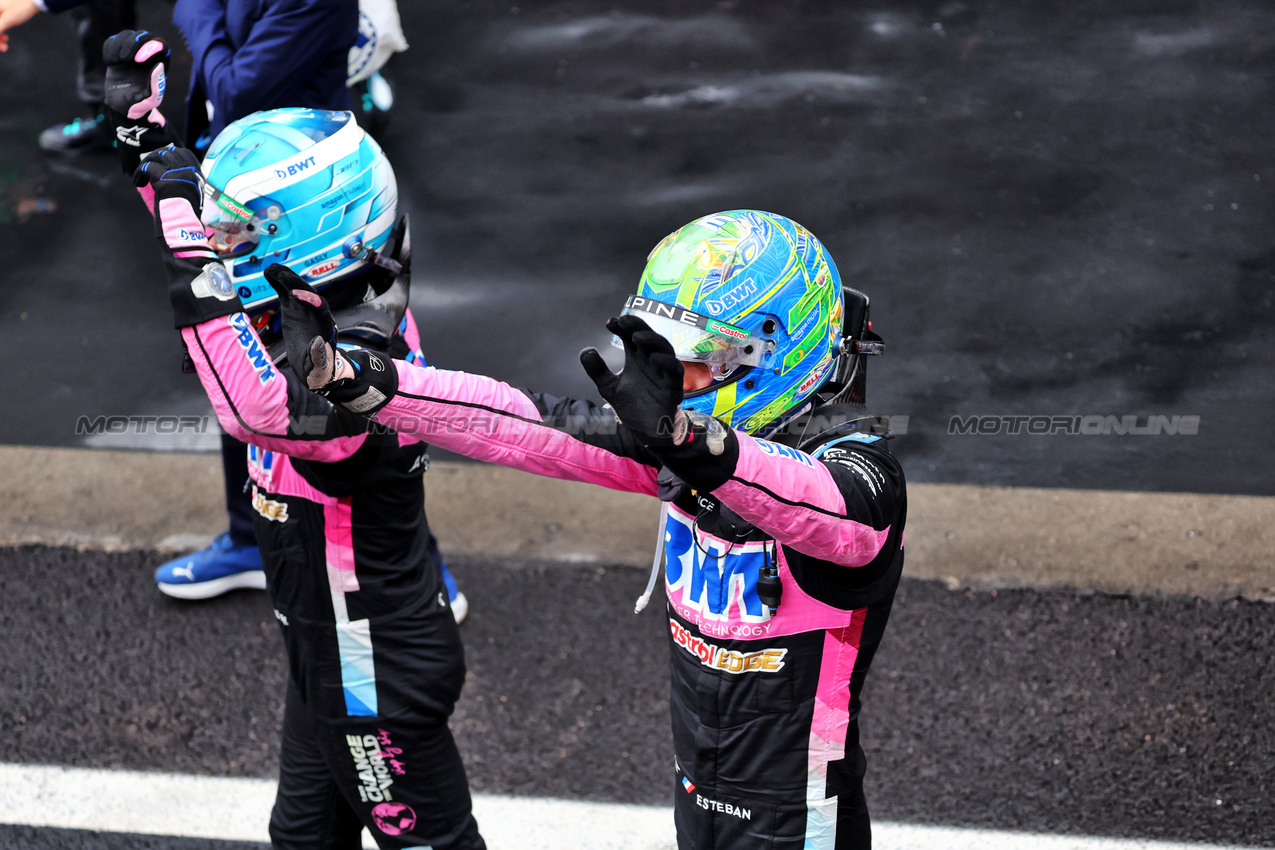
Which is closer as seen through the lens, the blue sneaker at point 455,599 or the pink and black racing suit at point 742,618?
the pink and black racing suit at point 742,618

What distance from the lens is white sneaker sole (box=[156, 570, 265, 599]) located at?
490cm

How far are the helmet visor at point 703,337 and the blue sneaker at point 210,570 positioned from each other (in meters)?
2.95

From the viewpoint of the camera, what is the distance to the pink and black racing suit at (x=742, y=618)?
7.91 feet

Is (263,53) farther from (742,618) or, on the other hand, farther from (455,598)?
(742,618)

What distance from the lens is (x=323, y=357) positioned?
2.09 metres

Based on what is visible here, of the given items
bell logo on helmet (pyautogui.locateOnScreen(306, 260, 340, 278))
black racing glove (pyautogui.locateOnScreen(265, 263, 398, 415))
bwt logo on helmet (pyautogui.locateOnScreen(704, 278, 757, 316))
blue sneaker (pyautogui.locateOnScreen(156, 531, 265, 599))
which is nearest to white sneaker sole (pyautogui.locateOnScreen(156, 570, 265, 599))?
blue sneaker (pyautogui.locateOnScreen(156, 531, 265, 599))

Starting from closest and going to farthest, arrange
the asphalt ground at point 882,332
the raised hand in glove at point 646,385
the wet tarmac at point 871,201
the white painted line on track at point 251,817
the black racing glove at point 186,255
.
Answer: the raised hand in glove at point 646,385, the black racing glove at point 186,255, the white painted line on track at point 251,817, the asphalt ground at point 882,332, the wet tarmac at point 871,201

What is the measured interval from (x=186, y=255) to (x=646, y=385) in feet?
3.87

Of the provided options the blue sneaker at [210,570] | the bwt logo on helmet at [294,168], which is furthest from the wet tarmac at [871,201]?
the bwt logo on helmet at [294,168]

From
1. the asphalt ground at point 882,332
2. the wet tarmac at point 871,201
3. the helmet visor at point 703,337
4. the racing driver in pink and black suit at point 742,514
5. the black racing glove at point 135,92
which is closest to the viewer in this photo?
the racing driver in pink and black suit at point 742,514

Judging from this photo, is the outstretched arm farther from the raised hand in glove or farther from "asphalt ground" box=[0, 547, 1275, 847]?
"asphalt ground" box=[0, 547, 1275, 847]

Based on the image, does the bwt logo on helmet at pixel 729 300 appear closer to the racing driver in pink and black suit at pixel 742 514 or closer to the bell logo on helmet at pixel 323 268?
the racing driver in pink and black suit at pixel 742 514

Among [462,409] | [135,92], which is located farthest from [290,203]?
[462,409]

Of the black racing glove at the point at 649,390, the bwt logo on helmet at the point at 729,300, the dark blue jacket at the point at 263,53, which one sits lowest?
the dark blue jacket at the point at 263,53
